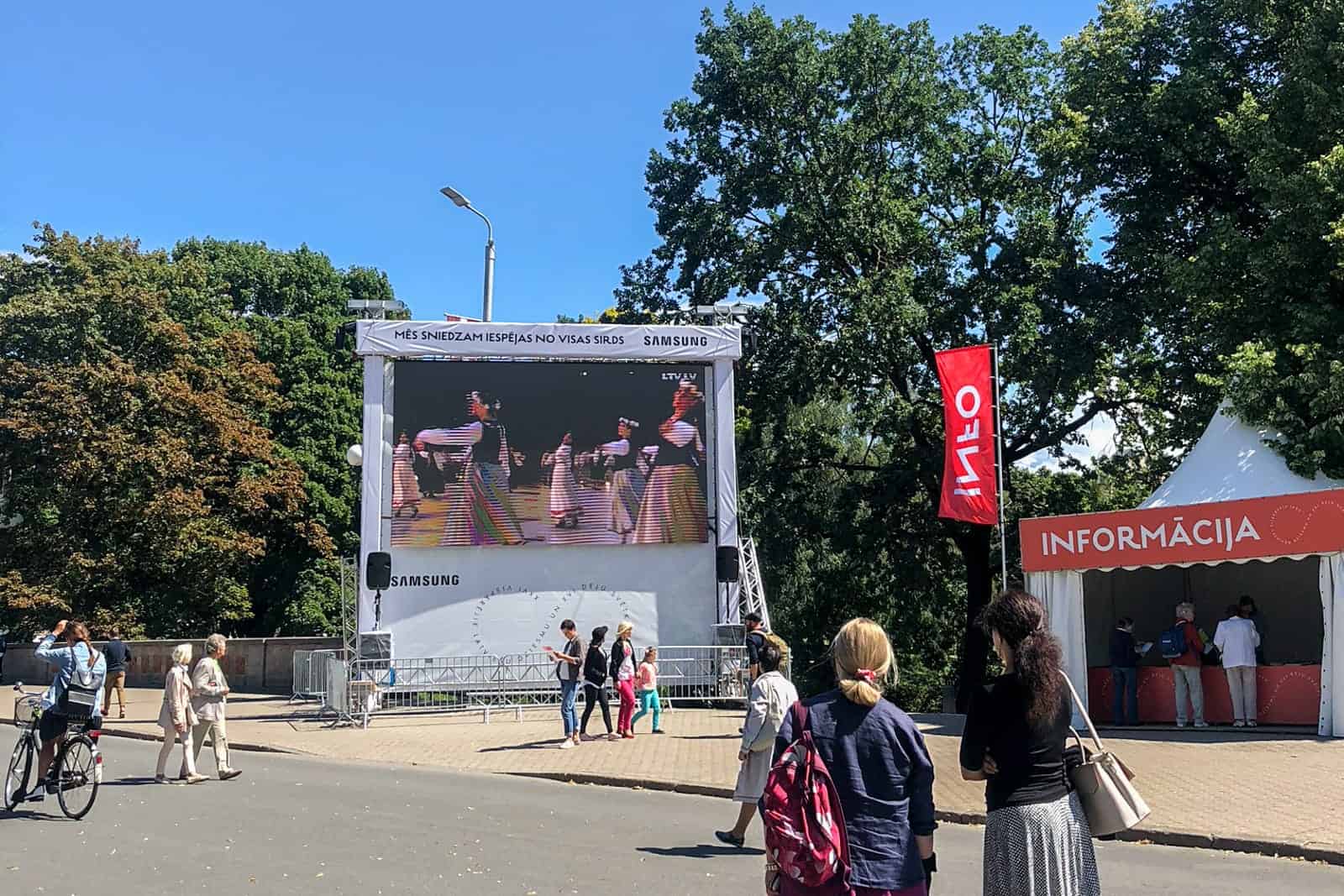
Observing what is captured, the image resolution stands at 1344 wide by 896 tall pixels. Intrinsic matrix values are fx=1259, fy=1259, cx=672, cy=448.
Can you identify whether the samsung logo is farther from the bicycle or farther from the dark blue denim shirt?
the dark blue denim shirt

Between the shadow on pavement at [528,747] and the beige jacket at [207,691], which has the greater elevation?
the beige jacket at [207,691]

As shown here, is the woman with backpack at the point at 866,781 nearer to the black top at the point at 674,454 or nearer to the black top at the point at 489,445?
the black top at the point at 489,445

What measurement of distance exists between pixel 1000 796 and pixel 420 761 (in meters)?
12.8

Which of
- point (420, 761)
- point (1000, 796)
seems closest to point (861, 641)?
point (1000, 796)

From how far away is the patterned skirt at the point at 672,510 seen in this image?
2364cm

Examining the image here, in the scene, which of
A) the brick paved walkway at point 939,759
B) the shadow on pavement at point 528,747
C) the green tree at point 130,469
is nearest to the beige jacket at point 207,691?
the brick paved walkway at point 939,759

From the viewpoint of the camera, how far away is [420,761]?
16453 millimetres

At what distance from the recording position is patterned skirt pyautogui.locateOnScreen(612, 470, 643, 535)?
23.5m

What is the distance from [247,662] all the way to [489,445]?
11.4m

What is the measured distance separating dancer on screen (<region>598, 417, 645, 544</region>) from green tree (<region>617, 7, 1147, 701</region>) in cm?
745

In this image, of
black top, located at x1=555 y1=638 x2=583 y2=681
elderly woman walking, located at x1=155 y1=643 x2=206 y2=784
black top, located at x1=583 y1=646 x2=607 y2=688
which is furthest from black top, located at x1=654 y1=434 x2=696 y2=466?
elderly woman walking, located at x1=155 y1=643 x2=206 y2=784

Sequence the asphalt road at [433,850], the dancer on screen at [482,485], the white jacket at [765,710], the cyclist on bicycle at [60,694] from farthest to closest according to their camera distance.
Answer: the dancer on screen at [482,485] → the cyclist on bicycle at [60,694] → the white jacket at [765,710] → the asphalt road at [433,850]

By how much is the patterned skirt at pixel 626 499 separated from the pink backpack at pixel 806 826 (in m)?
19.0

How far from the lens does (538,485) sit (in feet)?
76.4
